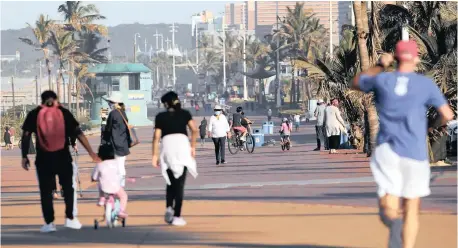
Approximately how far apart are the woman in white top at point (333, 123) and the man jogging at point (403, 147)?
70.4 feet

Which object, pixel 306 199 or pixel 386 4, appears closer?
pixel 306 199

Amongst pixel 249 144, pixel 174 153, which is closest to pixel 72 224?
pixel 174 153

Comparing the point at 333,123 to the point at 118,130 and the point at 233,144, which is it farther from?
the point at 118,130

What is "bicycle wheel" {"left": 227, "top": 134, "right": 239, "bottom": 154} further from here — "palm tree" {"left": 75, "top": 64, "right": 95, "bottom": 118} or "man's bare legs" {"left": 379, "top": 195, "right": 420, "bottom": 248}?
"palm tree" {"left": 75, "top": 64, "right": 95, "bottom": 118}

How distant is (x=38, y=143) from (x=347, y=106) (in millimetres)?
19671

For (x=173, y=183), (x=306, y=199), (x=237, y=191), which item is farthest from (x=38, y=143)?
(x=237, y=191)

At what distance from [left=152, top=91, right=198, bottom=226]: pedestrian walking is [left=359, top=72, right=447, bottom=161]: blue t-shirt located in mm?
4158

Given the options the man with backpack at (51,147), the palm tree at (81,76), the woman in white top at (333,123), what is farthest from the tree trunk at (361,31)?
the palm tree at (81,76)

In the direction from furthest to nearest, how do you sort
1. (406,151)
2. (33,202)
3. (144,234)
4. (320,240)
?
(33,202) < (144,234) < (320,240) < (406,151)

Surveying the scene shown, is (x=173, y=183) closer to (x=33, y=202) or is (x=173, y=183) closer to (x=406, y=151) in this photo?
(x=406, y=151)

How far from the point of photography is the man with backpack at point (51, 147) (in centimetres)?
1288

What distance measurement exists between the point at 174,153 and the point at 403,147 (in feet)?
14.3

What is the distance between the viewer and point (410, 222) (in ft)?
30.6

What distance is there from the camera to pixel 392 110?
9.32 metres
